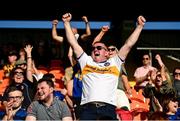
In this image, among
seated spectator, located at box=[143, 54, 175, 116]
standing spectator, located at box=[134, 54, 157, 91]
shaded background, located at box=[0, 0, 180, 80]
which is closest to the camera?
seated spectator, located at box=[143, 54, 175, 116]

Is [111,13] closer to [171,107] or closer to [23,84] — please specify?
[23,84]

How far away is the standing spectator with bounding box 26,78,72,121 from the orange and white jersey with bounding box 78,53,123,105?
0.34 meters

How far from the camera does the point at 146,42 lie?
12500mm

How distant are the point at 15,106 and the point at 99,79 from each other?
1.54 m

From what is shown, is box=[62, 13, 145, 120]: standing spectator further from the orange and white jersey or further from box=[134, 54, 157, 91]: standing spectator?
box=[134, 54, 157, 91]: standing spectator

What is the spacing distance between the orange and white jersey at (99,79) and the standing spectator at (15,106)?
1.07m

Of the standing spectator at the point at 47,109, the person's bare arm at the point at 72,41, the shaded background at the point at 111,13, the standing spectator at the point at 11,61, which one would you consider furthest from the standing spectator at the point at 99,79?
the shaded background at the point at 111,13

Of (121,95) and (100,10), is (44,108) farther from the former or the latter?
(100,10)

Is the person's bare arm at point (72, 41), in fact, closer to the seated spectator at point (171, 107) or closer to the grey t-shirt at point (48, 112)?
the grey t-shirt at point (48, 112)

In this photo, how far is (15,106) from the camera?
741 centimetres

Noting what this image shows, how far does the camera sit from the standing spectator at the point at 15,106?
7.15m

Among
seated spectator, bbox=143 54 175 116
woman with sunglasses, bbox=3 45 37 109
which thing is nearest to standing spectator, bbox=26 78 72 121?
woman with sunglasses, bbox=3 45 37 109

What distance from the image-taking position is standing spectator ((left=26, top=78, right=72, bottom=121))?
21.3ft

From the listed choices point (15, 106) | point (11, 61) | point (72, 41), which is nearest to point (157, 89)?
point (72, 41)
